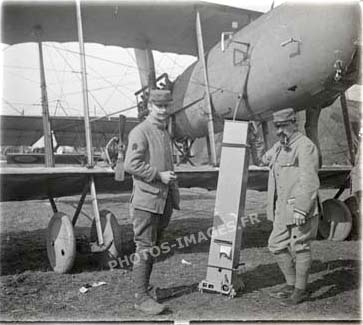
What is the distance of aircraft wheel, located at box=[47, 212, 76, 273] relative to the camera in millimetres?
4773

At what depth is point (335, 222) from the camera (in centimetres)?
679

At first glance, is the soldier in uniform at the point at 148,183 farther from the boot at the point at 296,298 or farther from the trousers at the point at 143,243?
the boot at the point at 296,298

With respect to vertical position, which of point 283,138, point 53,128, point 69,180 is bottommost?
point 69,180

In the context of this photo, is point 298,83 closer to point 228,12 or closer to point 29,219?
point 228,12

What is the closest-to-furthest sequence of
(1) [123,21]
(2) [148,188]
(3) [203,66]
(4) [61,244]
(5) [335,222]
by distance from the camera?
1. (2) [148,188]
2. (4) [61,244]
3. (5) [335,222]
4. (3) [203,66]
5. (1) [123,21]

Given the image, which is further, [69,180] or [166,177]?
[69,180]

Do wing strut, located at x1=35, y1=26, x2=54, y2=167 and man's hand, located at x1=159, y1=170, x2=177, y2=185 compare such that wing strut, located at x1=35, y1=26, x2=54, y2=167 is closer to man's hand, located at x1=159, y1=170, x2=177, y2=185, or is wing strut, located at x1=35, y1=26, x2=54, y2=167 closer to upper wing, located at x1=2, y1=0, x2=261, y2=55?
upper wing, located at x1=2, y1=0, x2=261, y2=55

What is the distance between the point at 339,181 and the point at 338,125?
55.7 ft

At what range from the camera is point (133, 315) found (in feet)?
10.9

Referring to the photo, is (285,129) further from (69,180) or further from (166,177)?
(69,180)

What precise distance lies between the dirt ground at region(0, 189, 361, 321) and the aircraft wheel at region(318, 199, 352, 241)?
0.28 metres

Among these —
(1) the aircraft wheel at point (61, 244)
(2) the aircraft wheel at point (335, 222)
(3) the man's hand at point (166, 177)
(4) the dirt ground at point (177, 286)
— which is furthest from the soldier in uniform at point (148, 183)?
(2) the aircraft wheel at point (335, 222)

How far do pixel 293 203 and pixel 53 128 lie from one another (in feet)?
57.5

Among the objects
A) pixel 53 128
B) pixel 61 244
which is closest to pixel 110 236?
pixel 61 244
